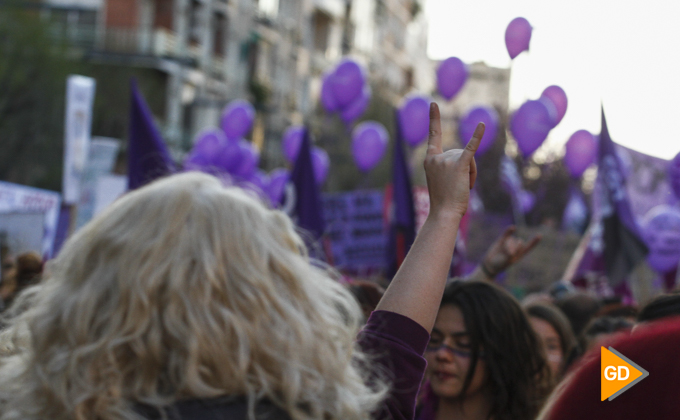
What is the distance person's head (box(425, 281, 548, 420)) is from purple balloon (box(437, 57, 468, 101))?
9.22 meters

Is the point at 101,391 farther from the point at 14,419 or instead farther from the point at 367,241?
the point at 367,241

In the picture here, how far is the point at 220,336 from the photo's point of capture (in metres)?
1.33

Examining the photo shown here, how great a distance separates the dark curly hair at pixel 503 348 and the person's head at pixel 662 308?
17.1 inches

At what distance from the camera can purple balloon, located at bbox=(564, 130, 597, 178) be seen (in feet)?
41.4

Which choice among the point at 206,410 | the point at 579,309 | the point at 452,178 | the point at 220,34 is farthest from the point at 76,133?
the point at 220,34

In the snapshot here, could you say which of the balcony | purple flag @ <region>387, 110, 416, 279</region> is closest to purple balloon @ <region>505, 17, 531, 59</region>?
purple flag @ <region>387, 110, 416, 279</region>

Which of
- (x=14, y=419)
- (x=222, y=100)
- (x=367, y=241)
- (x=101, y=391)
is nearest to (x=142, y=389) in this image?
(x=101, y=391)

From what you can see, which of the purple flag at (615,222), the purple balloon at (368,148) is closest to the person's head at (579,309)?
the purple flag at (615,222)

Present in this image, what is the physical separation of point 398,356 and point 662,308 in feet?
5.29

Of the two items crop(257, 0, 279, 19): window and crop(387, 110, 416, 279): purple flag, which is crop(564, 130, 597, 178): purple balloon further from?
crop(257, 0, 279, 19): window

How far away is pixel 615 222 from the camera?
8367 millimetres

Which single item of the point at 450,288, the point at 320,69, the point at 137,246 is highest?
the point at 320,69

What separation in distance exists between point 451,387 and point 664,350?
2.11 m

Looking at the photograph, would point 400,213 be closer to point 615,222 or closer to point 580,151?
point 615,222
